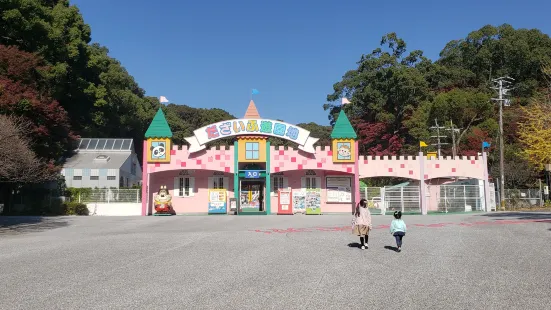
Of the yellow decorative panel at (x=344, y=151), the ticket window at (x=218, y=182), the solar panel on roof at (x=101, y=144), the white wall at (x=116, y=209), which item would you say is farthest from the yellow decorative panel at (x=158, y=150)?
the solar panel on roof at (x=101, y=144)

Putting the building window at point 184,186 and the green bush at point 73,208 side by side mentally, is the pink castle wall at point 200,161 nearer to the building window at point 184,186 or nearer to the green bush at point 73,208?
the building window at point 184,186

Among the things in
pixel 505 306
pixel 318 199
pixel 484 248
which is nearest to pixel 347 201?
pixel 318 199

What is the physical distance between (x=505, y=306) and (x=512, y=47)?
54.7 metres

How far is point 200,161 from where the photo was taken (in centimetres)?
2970

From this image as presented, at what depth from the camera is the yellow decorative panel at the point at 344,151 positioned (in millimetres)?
30391

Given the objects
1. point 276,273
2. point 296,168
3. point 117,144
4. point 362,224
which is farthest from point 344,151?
point 276,273

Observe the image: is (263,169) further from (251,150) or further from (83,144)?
(83,144)

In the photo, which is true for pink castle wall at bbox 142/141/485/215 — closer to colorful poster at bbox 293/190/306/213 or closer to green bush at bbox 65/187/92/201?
colorful poster at bbox 293/190/306/213

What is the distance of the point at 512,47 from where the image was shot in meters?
53.3

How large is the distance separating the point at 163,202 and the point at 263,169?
6568 millimetres

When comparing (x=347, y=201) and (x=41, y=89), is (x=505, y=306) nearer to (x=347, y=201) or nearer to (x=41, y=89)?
(x=347, y=201)

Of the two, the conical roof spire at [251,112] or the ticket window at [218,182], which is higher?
the conical roof spire at [251,112]

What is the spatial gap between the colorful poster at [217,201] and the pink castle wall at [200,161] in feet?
4.66

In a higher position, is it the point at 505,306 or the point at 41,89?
the point at 41,89
